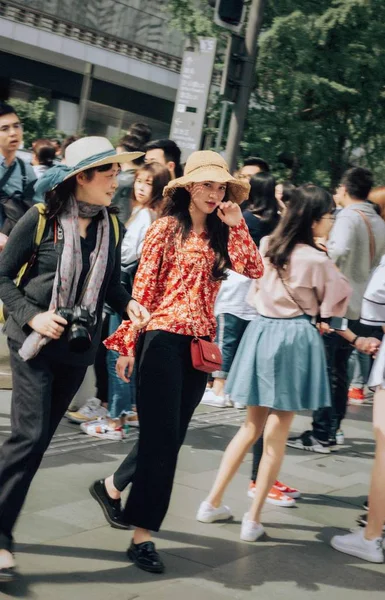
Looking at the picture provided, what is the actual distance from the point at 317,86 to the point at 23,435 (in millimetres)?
16467

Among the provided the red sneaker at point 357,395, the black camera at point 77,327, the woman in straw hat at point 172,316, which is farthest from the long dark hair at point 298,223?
the red sneaker at point 357,395

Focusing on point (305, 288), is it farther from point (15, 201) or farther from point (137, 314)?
point (15, 201)

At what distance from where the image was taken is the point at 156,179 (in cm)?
659

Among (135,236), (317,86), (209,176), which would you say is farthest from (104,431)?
(317,86)

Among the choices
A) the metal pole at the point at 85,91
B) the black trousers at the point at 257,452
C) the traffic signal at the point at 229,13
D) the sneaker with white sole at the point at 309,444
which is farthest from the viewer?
the metal pole at the point at 85,91

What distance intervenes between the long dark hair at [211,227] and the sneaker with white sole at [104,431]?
245 cm

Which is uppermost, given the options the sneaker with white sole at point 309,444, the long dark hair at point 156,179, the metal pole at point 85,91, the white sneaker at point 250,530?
the metal pole at point 85,91

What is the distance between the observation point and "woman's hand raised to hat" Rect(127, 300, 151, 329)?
13.4ft

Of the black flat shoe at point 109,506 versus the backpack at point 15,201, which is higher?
the backpack at point 15,201

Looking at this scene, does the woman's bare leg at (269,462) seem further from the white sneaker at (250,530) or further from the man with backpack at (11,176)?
the man with backpack at (11,176)

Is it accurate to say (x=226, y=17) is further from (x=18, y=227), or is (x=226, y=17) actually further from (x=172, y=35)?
(x=172, y=35)

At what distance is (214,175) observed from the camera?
4375mm

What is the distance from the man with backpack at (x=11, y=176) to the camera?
573cm

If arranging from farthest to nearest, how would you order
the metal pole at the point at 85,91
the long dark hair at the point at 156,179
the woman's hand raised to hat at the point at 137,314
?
the metal pole at the point at 85,91, the long dark hair at the point at 156,179, the woman's hand raised to hat at the point at 137,314
